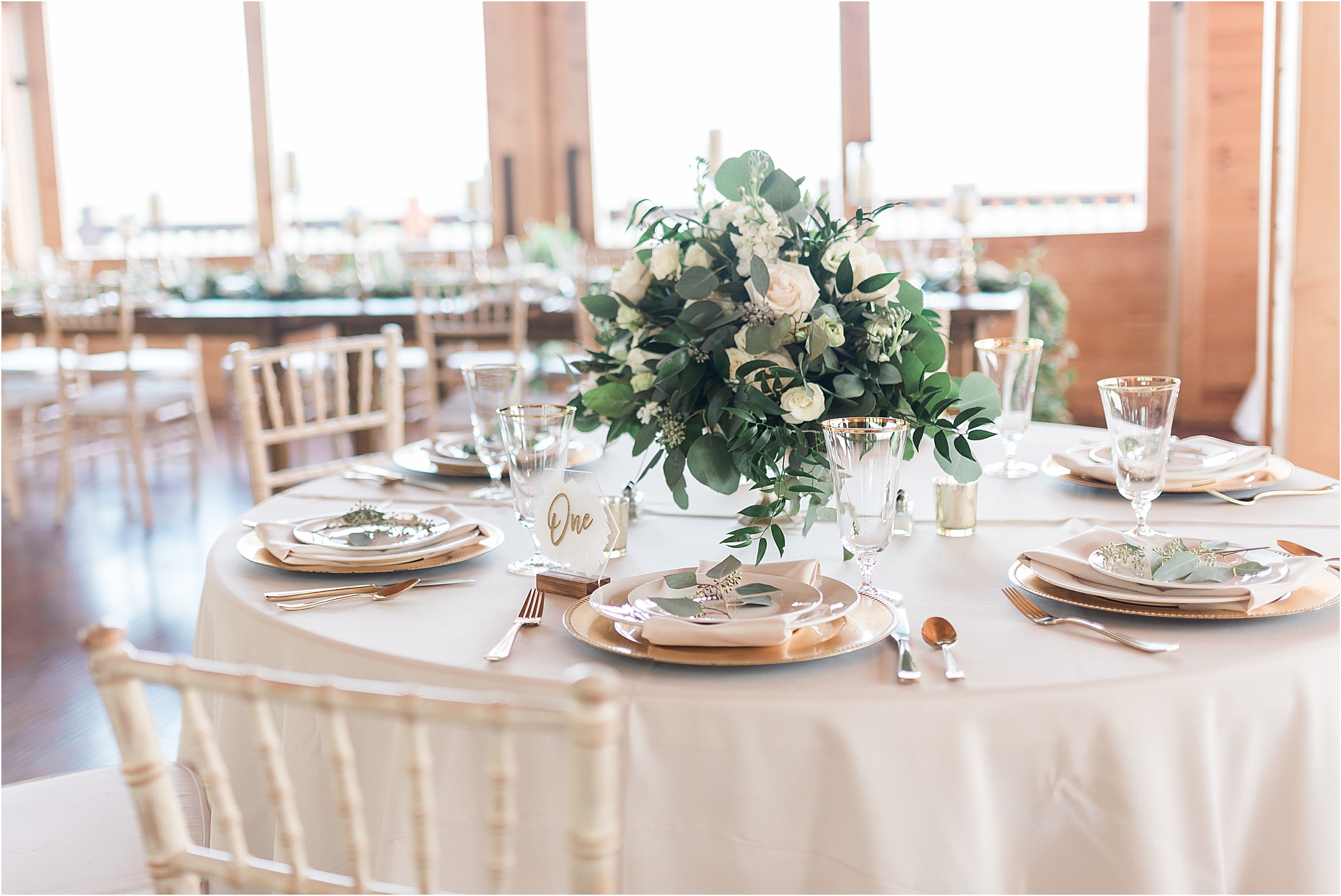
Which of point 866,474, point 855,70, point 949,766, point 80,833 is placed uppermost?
point 855,70

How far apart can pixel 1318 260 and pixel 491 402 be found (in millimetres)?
2526

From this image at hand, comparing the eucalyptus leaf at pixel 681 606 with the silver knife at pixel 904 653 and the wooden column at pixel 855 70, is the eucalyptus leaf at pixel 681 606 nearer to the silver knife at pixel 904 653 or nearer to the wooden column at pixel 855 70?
the silver knife at pixel 904 653

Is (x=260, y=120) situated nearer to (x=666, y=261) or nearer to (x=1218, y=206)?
(x=1218, y=206)

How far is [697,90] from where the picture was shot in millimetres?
6629

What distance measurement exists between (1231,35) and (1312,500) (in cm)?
470

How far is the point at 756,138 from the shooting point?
21.4 feet

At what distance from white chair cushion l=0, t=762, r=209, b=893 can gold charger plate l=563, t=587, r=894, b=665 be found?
0.54 m

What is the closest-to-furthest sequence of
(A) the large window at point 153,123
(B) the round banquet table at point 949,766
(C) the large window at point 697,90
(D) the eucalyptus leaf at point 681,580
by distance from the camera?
(B) the round banquet table at point 949,766, (D) the eucalyptus leaf at point 681,580, (C) the large window at point 697,90, (A) the large window at point 153,123

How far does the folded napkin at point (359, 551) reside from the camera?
130cm

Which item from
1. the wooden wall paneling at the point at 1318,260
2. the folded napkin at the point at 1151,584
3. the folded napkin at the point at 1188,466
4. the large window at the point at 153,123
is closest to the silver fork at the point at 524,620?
the folded napkin at the point at 1151,584

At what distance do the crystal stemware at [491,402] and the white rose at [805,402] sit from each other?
1.74 feet

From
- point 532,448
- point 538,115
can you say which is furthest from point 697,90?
point 532,448

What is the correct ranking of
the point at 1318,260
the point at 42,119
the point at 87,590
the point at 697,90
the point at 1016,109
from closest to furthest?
the point at 1318,260, the point at 87,590, the point at 1016,109, the point at 697,90, the point at 42,119

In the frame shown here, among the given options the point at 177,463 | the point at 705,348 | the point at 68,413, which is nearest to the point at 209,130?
the point at 177,463
